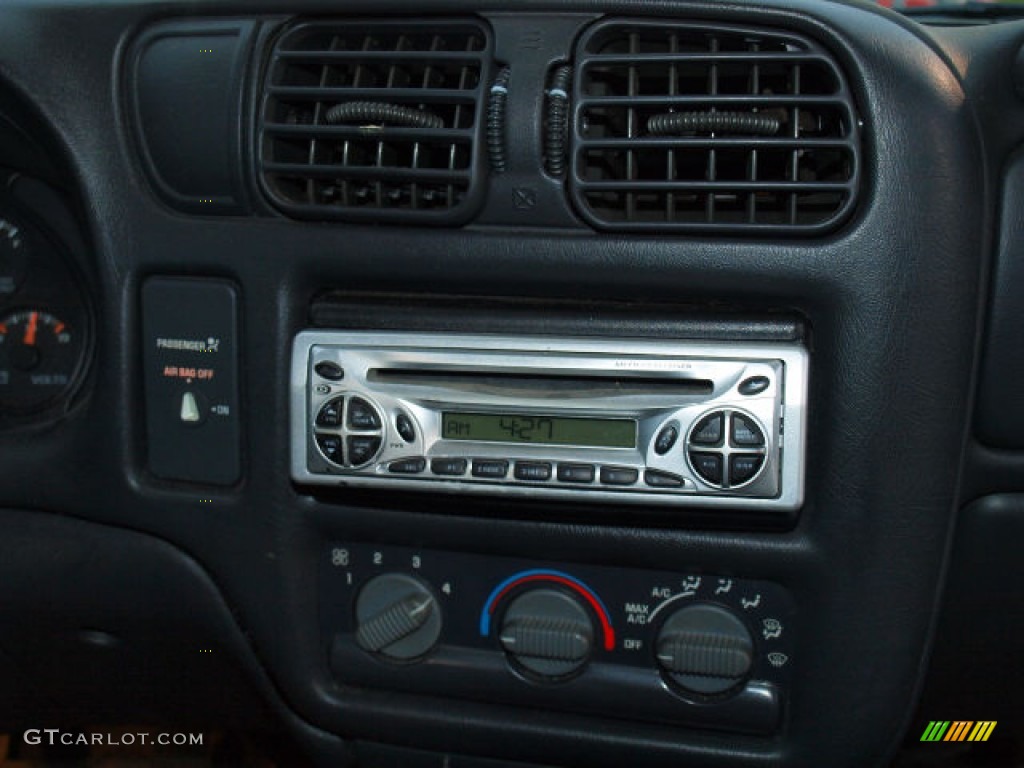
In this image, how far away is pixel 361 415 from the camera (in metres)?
1.38

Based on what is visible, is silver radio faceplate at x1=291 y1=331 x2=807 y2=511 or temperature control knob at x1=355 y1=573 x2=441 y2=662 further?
temperature control knob at x1=355 y1=573 x2=441 y2=662

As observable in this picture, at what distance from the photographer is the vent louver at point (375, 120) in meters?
1.34

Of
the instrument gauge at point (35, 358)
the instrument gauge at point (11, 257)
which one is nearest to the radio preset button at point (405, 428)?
the instrument gauge at point (35, 358)

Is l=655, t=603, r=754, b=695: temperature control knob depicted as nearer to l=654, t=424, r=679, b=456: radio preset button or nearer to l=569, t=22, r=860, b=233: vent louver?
l=654, t=424, r=679, b=456: radio preset button

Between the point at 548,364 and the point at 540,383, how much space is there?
3 centimetres

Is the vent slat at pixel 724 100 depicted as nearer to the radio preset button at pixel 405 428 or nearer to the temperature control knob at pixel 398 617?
the radio preset button at pixel 405 428

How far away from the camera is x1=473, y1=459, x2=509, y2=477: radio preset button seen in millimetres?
1343

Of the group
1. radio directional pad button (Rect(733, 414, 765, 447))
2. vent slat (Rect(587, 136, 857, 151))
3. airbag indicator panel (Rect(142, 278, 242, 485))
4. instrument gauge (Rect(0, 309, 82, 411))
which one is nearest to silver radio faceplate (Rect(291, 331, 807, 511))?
radio directional pad button (Rect(733, 414, 765, 447))

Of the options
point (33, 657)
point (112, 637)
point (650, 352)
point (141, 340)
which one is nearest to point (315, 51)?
point (141, 340)

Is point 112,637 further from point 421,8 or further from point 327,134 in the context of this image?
point 421,8

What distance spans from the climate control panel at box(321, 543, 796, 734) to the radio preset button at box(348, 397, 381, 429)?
7.9 inches

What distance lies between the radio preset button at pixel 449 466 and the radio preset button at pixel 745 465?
32 cm

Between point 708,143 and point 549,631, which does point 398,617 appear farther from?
point 708,143

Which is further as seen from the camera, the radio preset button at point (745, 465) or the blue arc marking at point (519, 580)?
the blue arc marking at point (519, 580)
